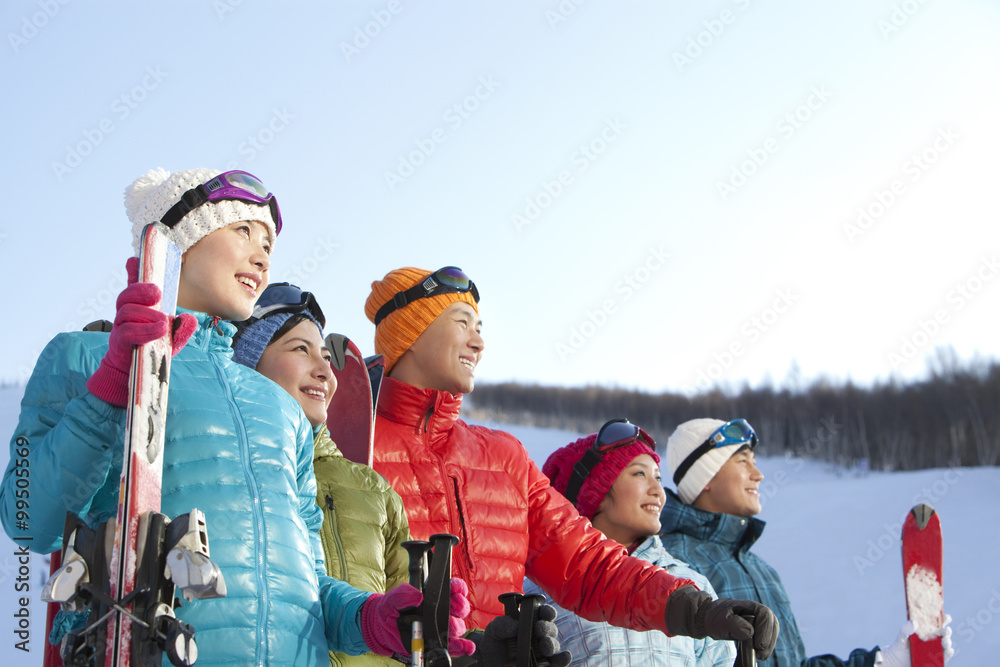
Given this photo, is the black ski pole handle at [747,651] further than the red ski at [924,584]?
No

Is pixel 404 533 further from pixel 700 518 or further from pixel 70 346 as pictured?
pixel 700 518

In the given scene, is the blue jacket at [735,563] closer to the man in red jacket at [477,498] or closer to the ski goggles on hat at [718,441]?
the ski goggles on hat at [718,441]

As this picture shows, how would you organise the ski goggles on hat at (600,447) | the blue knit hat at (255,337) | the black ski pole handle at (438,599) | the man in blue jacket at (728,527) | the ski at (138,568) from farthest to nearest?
the man in blue jacket at (728,527), the ski goggles on hat at (600,447), the blue knit hat at (255,337), the black ski pole handle at (438,599), the ski at (138,568)

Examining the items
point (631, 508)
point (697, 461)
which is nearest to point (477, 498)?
point (631, 508)

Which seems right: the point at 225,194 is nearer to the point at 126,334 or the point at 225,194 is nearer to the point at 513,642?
the point at 126,334

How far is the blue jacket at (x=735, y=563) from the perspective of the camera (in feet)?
15.4

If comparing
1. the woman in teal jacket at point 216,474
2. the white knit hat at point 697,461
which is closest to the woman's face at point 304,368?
the woman in teal jacket at point 216,474

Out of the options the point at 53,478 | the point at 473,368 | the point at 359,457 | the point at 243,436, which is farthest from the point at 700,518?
the point at 53,478

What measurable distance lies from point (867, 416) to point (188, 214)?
3734cm

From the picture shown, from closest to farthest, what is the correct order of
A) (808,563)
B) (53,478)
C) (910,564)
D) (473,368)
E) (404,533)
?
(53,478), (404,533), (473,368), (910,564), (808,563)

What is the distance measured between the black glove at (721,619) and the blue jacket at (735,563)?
2.05 metres

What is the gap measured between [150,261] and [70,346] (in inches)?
10.7

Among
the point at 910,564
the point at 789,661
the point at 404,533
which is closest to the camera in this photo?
the point at 404,533

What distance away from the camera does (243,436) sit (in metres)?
2.14
